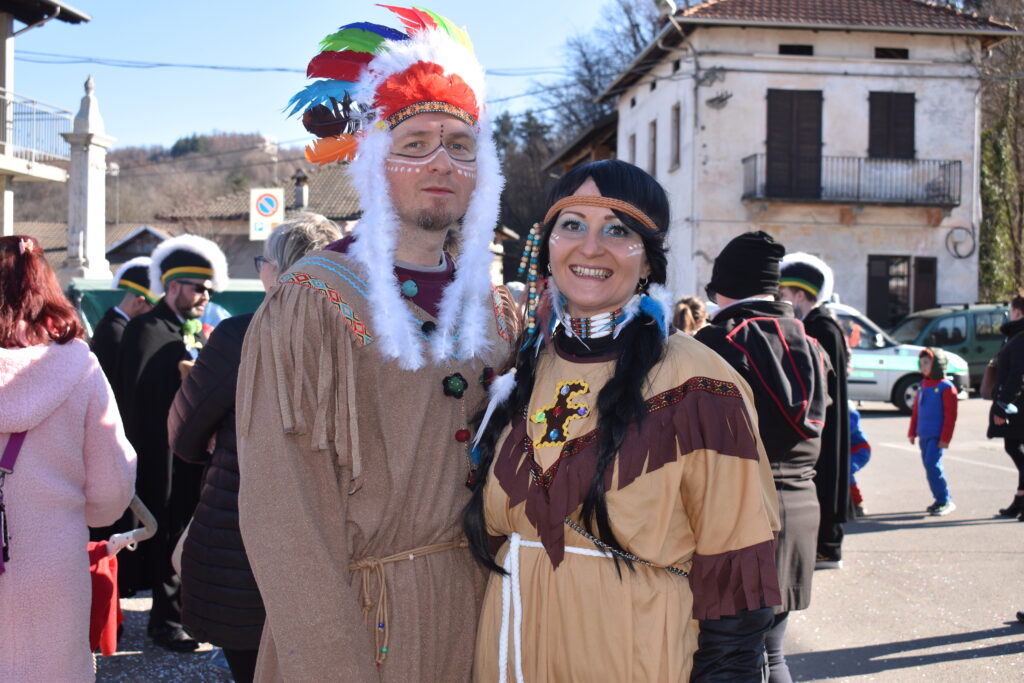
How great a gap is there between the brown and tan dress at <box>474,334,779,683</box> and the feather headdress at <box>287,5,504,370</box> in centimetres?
38

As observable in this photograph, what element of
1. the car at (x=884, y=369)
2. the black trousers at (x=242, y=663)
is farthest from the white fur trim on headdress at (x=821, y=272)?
the car at (x=884, y=369)

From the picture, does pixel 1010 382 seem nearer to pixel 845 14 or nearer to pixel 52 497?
pixel 52 497

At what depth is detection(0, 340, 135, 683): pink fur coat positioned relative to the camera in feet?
9.25

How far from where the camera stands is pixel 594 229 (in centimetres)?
223

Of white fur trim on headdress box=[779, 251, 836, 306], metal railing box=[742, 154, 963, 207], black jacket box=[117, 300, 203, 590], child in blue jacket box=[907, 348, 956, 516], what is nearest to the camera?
black jacket box=[117, 300, 203, 590]

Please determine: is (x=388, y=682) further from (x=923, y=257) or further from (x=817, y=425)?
(x=923, y=257)

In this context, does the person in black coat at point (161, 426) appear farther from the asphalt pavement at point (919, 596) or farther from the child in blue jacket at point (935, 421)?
the child in blue jacket at point (935, 421)

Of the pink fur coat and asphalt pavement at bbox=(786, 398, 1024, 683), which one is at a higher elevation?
the pink fur coat

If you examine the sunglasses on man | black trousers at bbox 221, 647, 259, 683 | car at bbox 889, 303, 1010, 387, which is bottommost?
black trousers at bbox 221, 647, 259, 683

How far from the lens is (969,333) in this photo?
702 inches

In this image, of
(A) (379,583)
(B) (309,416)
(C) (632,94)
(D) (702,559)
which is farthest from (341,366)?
(C) (632,94)

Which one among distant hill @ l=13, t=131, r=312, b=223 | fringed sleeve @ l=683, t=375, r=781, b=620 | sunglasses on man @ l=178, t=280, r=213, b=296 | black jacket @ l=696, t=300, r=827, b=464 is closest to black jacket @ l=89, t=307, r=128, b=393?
sunglasses on man @ l=178, t=280, r=213, b=296

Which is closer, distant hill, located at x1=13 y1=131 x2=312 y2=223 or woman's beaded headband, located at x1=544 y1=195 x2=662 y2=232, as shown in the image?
woman's beaded headband, located at x1=544 y1=195 x2=662 y2=232

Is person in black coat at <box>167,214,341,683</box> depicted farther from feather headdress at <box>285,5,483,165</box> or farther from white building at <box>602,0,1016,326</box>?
white building at <box>602,0,1016,326</box>
